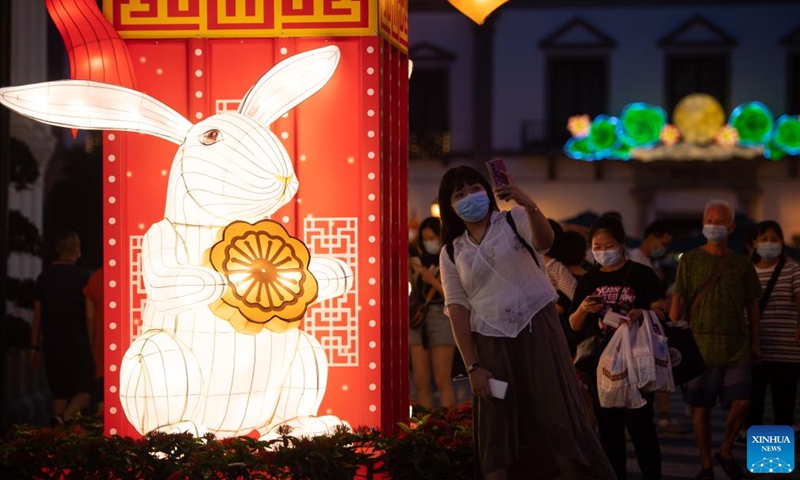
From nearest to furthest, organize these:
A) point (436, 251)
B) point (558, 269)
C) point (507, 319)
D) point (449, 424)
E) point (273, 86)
A: point (507, 319) → point (273, 86) → point (449, 424) → point (558, 269) → point (436, 251)

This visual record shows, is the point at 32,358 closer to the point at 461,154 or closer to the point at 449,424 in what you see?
the point at 449,424

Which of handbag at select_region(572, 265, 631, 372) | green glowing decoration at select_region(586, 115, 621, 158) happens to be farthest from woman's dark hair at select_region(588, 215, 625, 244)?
green glowing decoration at select_region(586, 115, 621, 158)

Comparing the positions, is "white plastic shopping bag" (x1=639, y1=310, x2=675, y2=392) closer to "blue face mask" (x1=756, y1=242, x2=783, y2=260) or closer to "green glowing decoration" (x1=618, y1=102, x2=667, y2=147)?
"blue face mask" (x1=756, y1=242, x2=783, y2=260)

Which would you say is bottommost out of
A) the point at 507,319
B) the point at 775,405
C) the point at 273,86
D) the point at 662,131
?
the point at 775,405

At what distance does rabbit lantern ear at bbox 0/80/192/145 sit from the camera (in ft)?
21.2

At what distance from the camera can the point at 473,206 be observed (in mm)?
6172

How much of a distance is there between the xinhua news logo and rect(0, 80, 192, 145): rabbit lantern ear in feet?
13.6

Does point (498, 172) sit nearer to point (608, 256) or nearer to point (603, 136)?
point (608, 256)

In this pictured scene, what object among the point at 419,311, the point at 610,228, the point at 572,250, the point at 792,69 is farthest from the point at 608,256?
the point at 792,69

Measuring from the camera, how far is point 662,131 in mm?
32500

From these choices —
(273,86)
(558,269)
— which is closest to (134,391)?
(273,86)

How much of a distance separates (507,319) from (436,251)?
190 inches

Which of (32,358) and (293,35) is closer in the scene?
(293,35)

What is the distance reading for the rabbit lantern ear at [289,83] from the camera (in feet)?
21.5
